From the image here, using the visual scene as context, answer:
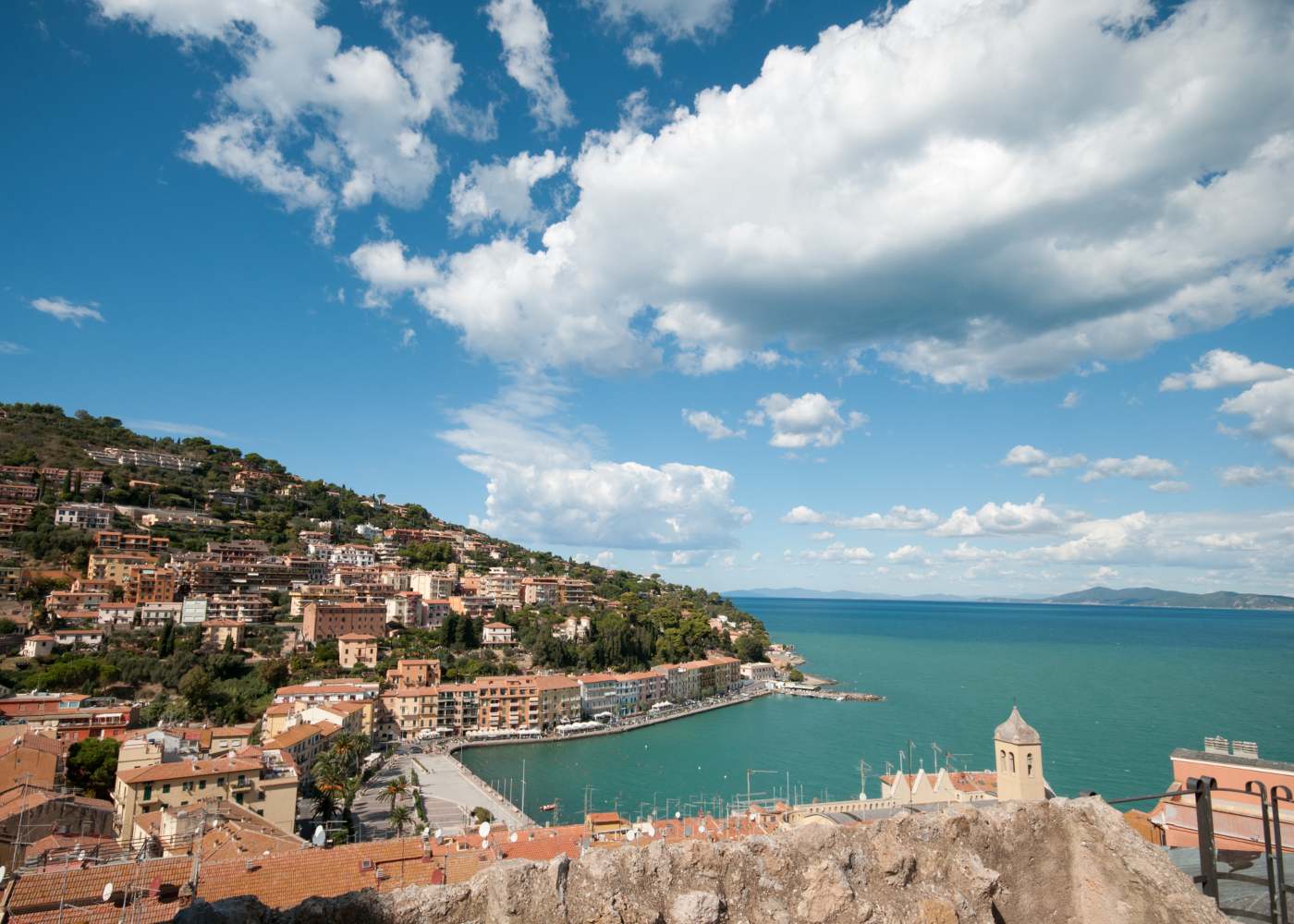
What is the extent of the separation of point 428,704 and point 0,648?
990 inches

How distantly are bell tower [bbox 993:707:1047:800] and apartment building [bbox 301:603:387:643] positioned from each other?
163ft

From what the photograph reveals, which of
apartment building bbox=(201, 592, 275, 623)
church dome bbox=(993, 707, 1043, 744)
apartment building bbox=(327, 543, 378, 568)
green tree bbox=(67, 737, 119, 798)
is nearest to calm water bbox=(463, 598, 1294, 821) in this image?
green tree bbox=(67, 737, 119, 798)

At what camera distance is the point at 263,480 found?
95000 millimetres

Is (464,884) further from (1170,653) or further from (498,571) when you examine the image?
(1170,653)

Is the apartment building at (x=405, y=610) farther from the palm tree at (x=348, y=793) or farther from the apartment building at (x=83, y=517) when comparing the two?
the palm tree at (x=348, y=793)

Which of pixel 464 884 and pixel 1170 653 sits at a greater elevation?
pixel 464 884

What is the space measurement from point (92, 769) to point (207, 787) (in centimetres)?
639

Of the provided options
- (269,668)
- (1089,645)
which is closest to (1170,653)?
(1089,645)

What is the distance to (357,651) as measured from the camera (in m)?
53.5

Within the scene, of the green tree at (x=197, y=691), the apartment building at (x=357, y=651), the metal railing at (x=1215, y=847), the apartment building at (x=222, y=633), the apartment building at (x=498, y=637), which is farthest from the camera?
the apartment building at (x=498, y=637)

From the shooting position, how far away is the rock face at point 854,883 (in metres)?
3.90

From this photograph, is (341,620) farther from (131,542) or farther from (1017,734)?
(1017,734)

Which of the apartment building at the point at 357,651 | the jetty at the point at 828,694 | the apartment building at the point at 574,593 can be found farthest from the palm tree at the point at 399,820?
the apartment building at the point at 574,593

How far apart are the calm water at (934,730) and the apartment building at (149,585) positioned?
3021 cm
